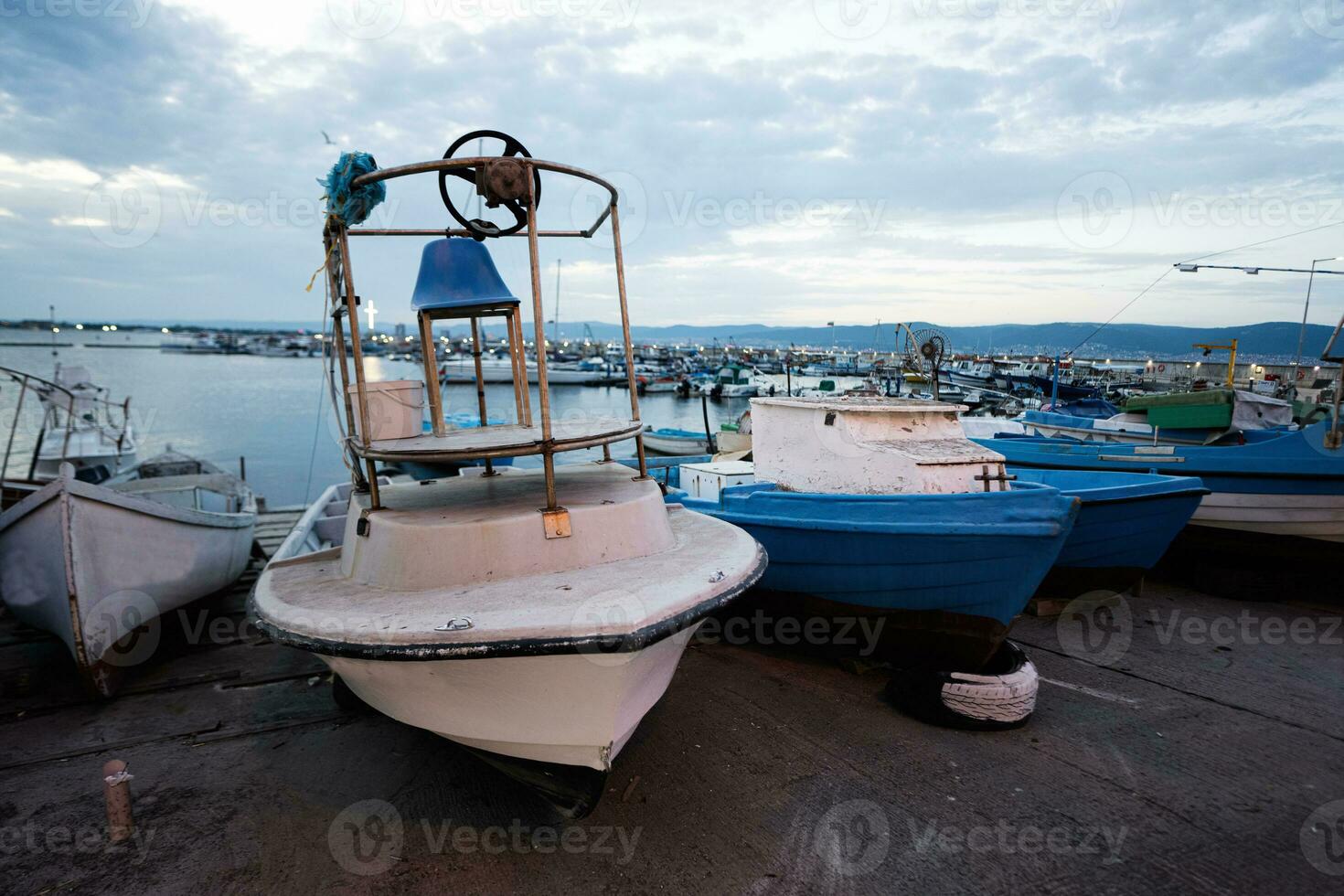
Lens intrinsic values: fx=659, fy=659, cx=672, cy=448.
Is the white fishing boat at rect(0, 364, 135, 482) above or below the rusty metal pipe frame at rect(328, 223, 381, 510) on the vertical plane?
below

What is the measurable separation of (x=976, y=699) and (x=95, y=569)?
22.9ft

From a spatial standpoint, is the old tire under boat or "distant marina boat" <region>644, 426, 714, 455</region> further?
"distant marina boat" <region>644, 426, 714, 455</region>

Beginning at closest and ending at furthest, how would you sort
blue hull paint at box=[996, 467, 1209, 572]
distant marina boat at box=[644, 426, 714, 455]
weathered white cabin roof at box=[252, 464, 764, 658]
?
1. weathered white cabin roof at box=[252, 464, 764, 658]
2. blue hull paint at box=[996, 467, 1209, 572]
3. distant marina boat at box=[644, 426, 714, 455]

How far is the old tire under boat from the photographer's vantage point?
14.8 ft

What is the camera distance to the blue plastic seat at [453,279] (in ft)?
16.2

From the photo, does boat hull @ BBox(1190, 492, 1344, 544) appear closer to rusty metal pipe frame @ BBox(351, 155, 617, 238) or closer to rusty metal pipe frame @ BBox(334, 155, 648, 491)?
rusty metal pipe frame @ BBox(334, 155, 648, 491)

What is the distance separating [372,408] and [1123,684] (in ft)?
19.6

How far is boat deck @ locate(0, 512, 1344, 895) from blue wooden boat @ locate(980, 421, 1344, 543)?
2547mm

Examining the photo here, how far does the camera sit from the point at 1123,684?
17.2 ft

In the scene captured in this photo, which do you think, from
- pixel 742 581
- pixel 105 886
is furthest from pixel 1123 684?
pixel 105 886

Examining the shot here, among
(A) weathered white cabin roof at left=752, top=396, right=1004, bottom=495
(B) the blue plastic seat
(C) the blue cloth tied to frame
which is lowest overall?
(A) weathered white cabin roof at left=752, top=396, right=1004, bottom=495

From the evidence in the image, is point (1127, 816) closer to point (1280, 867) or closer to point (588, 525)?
point (1280, 867)

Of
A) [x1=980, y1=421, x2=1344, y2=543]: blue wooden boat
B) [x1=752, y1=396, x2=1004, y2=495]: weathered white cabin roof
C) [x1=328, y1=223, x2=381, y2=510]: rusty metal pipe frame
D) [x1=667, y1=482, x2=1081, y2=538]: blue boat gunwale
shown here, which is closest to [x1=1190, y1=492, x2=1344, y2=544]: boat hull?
[x1=980, y1=421, x2=1344, y2=543]: blue wooden boat

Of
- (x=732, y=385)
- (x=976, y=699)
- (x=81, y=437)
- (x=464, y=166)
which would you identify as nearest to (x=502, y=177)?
(x=464, y=166)
